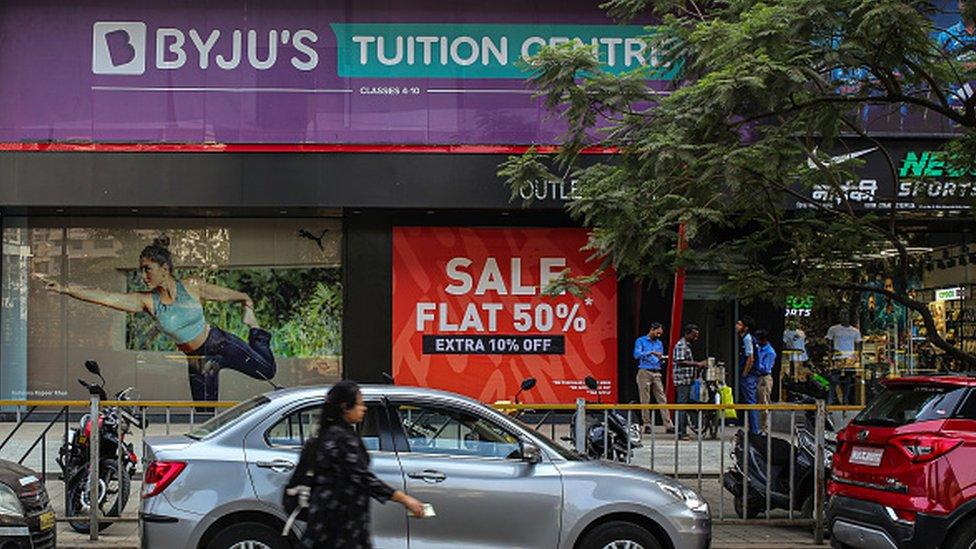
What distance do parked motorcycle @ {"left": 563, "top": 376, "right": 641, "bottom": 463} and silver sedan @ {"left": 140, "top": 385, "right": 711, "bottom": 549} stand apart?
7.79 feet

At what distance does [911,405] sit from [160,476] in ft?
18.4

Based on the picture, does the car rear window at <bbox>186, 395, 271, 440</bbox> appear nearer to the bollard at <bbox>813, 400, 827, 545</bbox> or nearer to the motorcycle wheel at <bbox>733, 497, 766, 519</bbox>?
the motorcycle wheel at <bbox>733, 497, 766, 519</bbox>

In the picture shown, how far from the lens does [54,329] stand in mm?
18547

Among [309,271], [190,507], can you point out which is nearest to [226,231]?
[309,271]

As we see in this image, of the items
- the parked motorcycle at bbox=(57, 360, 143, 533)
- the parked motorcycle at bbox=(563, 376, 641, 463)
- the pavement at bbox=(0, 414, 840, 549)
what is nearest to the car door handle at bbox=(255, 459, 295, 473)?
the pavement at bbox=(0, 414, 840, 549)

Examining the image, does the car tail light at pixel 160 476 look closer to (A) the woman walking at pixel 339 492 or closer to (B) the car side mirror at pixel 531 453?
(A) the woman walking at pixel 339 492

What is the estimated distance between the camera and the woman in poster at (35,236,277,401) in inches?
731

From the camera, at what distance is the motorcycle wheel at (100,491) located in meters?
10.0

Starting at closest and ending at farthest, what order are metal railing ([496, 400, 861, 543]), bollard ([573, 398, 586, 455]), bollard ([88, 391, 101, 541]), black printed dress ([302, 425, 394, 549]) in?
black printed dress ([302, 425, 394, 549]) < bollard ([88, 391, 101, 541]) < bollard ([573, 398, 586, 455]) < metal railing ([496, 400, 861, 543])

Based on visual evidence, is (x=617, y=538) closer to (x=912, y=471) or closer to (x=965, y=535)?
(x=912, y=471)

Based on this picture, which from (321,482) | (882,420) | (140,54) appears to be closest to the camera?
(321,482)

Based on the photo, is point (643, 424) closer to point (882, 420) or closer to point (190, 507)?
point (882, 420)

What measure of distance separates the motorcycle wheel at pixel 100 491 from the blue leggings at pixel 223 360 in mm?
8411

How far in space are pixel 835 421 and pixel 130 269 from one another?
40.7 feet
